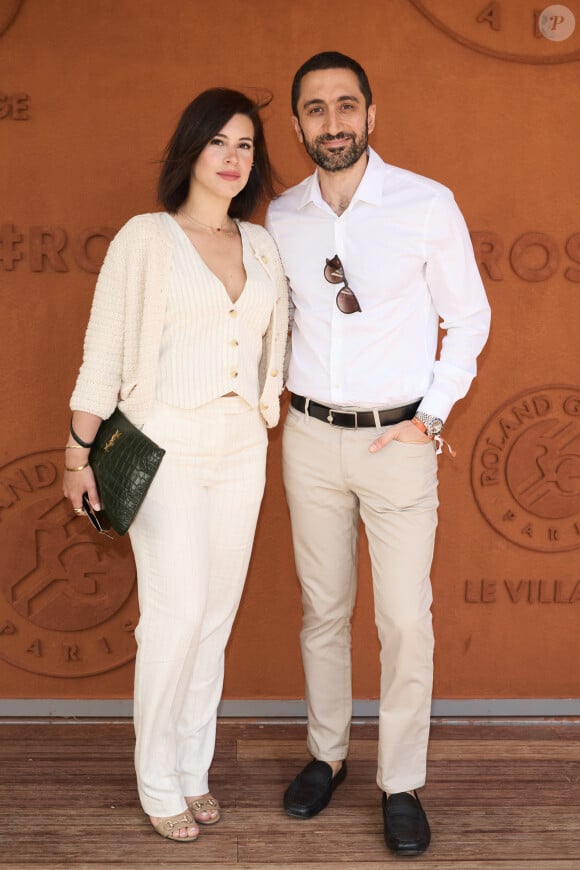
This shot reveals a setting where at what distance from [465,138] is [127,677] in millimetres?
2179

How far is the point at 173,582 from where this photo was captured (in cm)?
256

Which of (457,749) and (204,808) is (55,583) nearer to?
(204,808)

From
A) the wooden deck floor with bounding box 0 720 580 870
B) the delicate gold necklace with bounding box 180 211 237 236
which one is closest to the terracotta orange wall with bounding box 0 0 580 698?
the wooden deck floor with bounding box 0 720 580 870

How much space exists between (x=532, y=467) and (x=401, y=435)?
0.90 meters

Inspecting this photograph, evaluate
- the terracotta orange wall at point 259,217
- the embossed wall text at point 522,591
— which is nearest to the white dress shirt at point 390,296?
the terracotta orange wall at point 259,217

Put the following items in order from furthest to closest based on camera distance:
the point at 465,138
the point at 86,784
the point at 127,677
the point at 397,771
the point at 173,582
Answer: the point at 127,677
the point at 465,138
the point at 86,784
the point at 397,771
the point at 173,582

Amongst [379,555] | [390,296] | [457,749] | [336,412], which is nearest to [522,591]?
[457,749]

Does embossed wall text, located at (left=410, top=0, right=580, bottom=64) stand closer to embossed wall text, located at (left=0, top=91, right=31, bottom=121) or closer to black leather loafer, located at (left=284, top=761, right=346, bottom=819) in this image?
embossed wall text, located at (left=0, top=91, right=31, bottom=121)

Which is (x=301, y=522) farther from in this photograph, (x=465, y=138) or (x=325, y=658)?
(x=465, y=138)

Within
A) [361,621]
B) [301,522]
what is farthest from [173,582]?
[361,621]

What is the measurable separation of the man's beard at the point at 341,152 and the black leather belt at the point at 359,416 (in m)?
0.66

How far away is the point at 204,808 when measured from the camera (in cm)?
276

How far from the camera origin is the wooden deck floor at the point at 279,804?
102 inches

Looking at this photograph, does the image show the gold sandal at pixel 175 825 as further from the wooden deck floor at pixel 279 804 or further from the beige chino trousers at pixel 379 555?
the beige chino trousers at pixel 379 555
